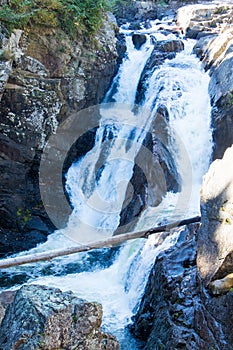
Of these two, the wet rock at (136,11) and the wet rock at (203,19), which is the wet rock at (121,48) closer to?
the wet rock at (203,19)

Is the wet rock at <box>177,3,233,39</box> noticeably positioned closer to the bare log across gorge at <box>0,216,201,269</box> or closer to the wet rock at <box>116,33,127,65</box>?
the wet rock at <box>116,33,127,65</box>

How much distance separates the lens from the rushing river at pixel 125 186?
292 inches

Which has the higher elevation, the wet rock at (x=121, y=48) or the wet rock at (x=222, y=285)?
the wet rock at (x=121, y=48)

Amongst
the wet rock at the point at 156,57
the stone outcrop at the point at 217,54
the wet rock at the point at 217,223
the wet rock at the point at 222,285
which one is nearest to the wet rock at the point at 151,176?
the stone outcrop at the point at 217,54

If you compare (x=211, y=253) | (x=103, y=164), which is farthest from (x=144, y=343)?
(x=103, y=164)

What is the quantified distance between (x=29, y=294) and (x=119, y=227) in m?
7.05

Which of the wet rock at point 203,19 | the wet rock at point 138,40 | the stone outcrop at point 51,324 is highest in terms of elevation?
the wet rock at point 203,19

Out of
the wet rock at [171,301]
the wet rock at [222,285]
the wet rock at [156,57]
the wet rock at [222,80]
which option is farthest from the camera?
the wet rock at [156,57]

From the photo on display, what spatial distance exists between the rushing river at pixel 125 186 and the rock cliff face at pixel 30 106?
0.88 m

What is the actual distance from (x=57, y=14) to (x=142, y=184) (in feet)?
17.6

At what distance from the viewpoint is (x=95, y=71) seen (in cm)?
1155

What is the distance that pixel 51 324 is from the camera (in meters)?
2.43

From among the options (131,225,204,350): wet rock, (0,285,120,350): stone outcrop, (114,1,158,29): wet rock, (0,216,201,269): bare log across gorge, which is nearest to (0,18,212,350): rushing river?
(131,225,204,350): wet rock

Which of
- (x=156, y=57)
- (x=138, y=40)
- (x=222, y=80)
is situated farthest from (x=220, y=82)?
(x=138, y=40)
